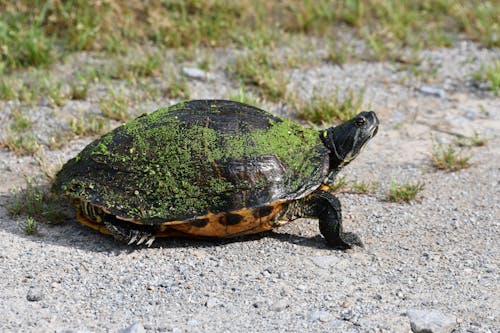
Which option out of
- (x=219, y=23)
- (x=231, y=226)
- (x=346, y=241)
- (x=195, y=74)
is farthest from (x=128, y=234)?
(x=219, y=23)

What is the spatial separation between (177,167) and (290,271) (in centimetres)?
102

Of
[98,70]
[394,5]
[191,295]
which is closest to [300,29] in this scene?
[394,5]

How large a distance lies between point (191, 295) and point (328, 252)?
107 centimetres

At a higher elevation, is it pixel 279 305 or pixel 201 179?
pixel 201 179

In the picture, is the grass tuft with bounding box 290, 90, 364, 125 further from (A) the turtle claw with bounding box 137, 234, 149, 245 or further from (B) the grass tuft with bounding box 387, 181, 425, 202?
(A) the turtle claw with bounding box 137, 234, 149, 245

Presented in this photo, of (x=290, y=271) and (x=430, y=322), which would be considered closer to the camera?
(x=430, y=322)

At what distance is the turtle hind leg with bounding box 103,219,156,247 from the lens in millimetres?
4871

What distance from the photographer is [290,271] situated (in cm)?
473

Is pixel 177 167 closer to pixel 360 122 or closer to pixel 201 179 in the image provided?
pixel 201 179

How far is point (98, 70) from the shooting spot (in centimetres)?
776

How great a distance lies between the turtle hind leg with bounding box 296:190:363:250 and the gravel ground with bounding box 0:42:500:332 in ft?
0.31

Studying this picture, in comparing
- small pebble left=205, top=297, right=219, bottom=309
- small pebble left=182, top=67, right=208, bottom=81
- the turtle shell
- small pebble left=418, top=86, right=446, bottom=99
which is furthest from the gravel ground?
small pebble left=182, top=67, right=208, bottom=81

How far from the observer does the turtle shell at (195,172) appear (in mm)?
4809

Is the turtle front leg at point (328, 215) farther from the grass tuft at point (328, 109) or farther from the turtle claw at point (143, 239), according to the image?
the grass tuft at point (328, 109)
